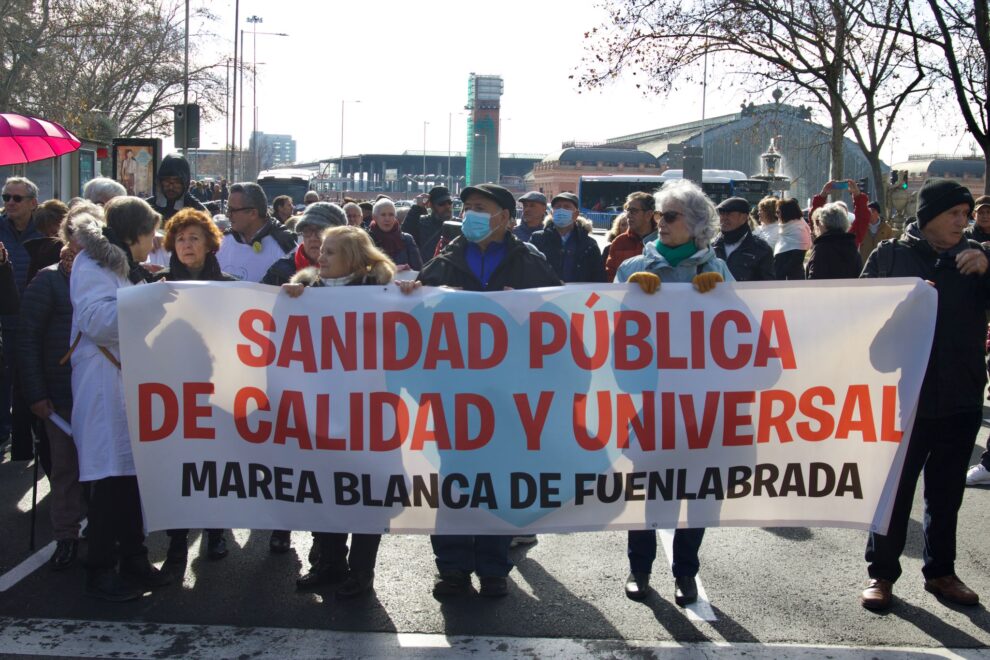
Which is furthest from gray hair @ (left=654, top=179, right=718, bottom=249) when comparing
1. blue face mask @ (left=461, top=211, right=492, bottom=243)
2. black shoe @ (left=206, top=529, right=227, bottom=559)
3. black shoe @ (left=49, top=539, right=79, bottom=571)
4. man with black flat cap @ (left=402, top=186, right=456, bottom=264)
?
man with black flat cap @ (left=402, top=186, right=456, bottom=264)

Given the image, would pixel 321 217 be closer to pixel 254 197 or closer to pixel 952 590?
pixel 254 197

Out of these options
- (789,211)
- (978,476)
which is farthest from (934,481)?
(789,211)

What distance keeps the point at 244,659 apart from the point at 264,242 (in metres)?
3.16

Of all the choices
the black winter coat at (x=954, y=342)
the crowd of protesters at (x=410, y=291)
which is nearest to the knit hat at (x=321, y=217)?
the crowd of protesters at (x=410, y=291)

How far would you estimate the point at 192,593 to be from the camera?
4.80 m

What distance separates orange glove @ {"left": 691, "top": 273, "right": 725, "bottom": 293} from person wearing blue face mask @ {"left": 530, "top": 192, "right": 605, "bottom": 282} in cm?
331

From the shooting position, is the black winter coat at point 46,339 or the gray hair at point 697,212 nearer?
the gray hair at point 697,212

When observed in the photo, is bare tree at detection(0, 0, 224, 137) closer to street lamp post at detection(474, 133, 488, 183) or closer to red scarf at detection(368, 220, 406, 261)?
red scarf at detection(368, 220, 406, 261)

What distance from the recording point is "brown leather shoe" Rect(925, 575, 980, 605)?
4609 millimetres

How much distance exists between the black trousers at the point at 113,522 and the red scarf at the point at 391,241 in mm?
5535

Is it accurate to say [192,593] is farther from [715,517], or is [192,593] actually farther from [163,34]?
[163,34]

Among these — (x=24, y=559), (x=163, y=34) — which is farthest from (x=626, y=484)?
(x=163, y=34)

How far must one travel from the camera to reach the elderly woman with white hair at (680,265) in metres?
4.68

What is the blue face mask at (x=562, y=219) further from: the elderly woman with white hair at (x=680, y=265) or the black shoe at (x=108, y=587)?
the black shoe at (x=108, y=587)
